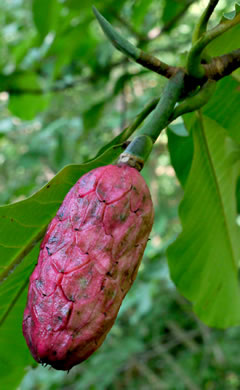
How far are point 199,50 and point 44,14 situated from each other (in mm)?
1969

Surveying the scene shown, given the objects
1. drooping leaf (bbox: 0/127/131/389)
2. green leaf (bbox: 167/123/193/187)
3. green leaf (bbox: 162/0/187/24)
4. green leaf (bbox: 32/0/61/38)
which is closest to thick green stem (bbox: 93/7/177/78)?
drooping leaf (bbox: 0/127/131/389)

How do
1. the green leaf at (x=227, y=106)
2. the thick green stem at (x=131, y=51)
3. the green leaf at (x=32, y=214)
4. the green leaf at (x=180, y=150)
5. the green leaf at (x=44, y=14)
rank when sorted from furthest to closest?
the green leaf at (x=44, y=14) < the green leaf at (x=180, y=150) < the green leaf at (x=227, y=106) < the green leaf at (x=32, y=214) < the thick green stem at (x=131, y=51)

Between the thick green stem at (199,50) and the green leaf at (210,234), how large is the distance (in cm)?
46

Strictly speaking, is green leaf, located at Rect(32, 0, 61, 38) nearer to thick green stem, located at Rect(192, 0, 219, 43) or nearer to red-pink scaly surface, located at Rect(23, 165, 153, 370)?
thick green stem, located at Rect(192, 0, 219, 43)

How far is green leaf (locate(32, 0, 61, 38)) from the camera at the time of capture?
282 centimetres

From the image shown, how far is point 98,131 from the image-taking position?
4.35 metres

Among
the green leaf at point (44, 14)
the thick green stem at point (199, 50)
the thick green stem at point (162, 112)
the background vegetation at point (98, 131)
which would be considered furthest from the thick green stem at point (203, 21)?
the green leaf at point (44, 14)

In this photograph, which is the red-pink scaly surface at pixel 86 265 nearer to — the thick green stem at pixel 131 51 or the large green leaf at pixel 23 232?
the large green leaf at pixel 23 232

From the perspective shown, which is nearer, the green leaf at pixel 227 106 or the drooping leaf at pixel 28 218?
the drooping leaf at pixel 28 218

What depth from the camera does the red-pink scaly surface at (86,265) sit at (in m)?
0.98

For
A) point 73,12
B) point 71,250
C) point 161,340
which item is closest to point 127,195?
point 71,250

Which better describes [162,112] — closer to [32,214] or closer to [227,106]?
[32,214]

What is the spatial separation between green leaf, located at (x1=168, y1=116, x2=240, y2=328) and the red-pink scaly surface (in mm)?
571

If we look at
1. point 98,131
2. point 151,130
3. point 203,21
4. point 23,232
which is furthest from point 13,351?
point 98,131
